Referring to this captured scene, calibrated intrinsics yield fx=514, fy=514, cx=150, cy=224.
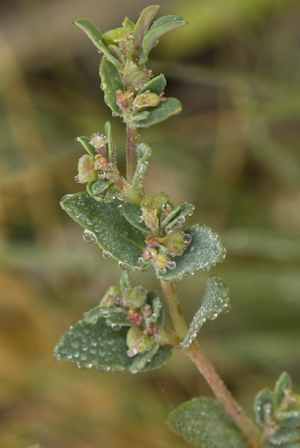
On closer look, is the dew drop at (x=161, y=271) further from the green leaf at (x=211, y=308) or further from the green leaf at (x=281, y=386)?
the green leaf at (x=281, y=386)

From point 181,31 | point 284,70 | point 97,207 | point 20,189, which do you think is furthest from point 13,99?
point 97,207

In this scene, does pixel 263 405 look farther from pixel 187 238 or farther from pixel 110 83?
pixel 110 83

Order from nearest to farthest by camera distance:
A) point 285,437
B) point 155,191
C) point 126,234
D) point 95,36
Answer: point 95,36
point 126,234
point 285,437
point 155,191

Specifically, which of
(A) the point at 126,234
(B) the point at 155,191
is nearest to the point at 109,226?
(A) the point at 126,234

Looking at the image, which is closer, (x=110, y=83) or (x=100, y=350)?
(x=110, y=83)

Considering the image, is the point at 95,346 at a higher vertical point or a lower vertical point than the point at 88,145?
lower

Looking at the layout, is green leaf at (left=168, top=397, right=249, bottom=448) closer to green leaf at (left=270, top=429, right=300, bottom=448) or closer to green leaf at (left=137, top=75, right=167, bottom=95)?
green leaf at (left=270, top=429, right=300, bottom=448)

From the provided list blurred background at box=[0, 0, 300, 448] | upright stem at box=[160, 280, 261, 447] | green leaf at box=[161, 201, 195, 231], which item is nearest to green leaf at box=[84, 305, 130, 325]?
upright stem at box=[160, 280, 261, 447]
